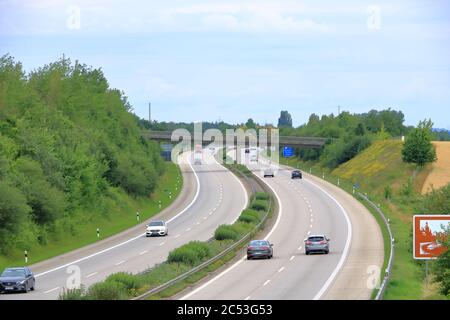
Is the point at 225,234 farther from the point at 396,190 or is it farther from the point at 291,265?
the point at 396,190

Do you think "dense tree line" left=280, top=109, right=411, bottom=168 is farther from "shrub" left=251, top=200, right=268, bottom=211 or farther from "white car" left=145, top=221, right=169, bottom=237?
"white car" left=145, top=221, right=169, bottom=237

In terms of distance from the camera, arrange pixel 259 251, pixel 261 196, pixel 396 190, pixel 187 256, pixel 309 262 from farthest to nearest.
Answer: pixel 396 190 → pixel 261 196 → pixel 259 251 → pixel 309 262 → pixel 187 256

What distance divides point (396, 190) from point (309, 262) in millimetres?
63396

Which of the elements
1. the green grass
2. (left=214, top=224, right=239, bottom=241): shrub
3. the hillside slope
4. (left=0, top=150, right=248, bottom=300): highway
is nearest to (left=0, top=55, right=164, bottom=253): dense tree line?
the green grass

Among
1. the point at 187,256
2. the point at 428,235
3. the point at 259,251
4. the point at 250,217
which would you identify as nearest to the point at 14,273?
the point at 187,256

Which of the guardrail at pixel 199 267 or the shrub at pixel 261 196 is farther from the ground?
the shrub at pixel 261 196

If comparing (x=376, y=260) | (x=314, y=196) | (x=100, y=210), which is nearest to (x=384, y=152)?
(x=314, y=196)

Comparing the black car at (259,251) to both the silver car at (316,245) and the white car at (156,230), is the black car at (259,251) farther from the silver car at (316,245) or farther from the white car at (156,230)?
the white car at (156,230)

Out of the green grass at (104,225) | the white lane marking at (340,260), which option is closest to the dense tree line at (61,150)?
the green grass at (104,225)

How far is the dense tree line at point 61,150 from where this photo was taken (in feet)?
213

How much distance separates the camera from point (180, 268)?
1849 inches

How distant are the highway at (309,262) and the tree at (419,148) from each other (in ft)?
88.0
